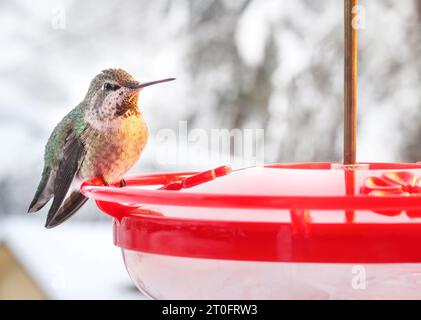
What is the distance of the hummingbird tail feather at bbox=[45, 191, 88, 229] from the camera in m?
1.70

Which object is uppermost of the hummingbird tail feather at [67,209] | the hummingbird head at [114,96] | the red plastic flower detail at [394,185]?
the hummingbird head at [114,96]

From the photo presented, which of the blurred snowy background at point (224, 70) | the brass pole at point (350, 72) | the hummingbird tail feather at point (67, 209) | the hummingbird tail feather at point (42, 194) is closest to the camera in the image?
the brass pole at point (350, 72)

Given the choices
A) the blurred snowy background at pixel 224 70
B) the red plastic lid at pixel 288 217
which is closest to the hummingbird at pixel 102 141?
the red plastic lid at pixel 288 217

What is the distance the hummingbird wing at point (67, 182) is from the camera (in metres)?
1.71

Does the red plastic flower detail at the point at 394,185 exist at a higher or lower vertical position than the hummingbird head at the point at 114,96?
lower

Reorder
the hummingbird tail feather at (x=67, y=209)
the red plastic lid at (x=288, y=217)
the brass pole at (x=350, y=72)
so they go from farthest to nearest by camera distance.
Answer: the hummingbird tail feather at (x=67, y=209) → the brass pole at (x=350, y=72) → the red plastic lid at (x=288, y=217)

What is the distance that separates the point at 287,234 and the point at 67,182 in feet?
2.66

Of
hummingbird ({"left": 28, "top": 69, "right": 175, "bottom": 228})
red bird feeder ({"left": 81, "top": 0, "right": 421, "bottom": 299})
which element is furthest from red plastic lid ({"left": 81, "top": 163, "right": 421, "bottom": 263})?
hummingbird ({"left": 28, "top": 69, "right": 175, "bottom": 228})

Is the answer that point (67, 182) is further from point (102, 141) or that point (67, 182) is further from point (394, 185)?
point (394, 185)

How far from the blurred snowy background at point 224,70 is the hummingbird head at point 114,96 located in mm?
1192

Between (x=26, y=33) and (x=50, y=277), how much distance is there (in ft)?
3.39

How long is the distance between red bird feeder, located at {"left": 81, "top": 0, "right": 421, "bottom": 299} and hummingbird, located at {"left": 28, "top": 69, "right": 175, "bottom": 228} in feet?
1.56

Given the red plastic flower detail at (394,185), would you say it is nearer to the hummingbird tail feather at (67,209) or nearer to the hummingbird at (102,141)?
the hummingbird at (102,141)
